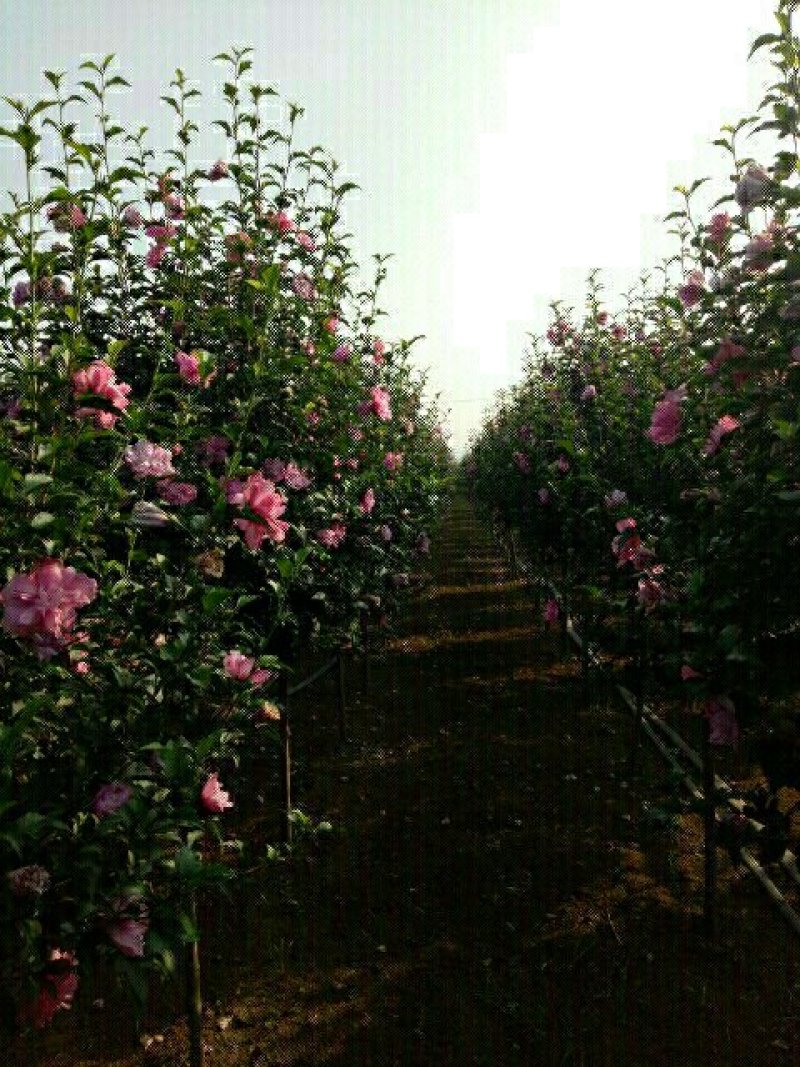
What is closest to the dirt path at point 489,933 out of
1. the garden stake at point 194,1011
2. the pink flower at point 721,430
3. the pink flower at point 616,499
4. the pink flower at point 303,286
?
the garden stake at point 194,1011

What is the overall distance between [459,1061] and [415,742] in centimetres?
333

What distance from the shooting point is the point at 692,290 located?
10.2ft

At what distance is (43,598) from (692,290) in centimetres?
248

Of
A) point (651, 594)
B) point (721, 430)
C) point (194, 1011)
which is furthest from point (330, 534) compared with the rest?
point (194, 1011)

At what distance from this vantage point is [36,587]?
171cm

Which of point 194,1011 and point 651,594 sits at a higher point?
point 651,594

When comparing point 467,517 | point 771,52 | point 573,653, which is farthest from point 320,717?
point 467,517

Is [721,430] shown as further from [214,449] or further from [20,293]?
[20,293]

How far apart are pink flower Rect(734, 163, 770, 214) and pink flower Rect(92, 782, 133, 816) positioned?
244 centimetres

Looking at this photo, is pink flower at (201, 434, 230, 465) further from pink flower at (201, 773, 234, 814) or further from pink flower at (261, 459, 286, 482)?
pink flower at (201, 773, 234, 814)

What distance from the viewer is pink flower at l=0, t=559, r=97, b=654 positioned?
66.4 inches

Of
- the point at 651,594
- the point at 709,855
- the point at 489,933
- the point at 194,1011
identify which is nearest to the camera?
the point at 194,1011

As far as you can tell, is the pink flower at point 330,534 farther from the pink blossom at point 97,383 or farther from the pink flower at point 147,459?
the pink blossom at point 97,383

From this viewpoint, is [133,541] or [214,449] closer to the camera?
[133,541]
